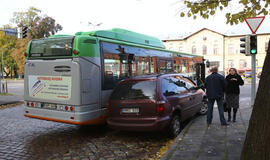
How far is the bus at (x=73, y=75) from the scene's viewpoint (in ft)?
20.7

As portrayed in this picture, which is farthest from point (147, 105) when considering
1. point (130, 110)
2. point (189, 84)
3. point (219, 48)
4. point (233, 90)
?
point (219, 48)

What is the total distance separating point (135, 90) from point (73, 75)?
5.48 ft

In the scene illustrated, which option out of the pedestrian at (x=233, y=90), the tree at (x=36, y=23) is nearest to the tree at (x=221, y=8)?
the pedestrian at (x=233, y=90)

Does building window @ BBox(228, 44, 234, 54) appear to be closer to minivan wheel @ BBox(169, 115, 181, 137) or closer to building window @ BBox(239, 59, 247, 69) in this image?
building window @ BBox(239, 59, 247, 69)

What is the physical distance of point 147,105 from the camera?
19.0 ft

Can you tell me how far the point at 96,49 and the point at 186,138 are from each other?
341cm

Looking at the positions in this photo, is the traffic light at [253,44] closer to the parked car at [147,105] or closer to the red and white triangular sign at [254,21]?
the red and white triangular sign at [254,21]

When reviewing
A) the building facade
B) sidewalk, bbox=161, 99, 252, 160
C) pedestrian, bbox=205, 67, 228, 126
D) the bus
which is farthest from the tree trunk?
the building facade

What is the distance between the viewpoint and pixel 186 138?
5.69 metres

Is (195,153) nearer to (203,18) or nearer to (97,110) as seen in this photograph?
(97,110)

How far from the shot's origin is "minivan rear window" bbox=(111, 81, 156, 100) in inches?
234

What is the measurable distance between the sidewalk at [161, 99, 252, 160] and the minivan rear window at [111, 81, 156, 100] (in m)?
1.28

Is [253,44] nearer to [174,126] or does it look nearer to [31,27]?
[174,126]

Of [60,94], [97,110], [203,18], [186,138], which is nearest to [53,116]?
[60,94]
